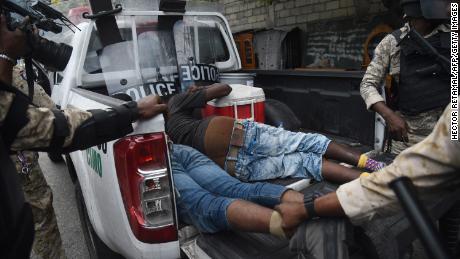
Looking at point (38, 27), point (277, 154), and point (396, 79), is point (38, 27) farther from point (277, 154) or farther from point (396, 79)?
point (396, 79)

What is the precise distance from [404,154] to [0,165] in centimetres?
125

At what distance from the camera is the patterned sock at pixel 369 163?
7.64 feet

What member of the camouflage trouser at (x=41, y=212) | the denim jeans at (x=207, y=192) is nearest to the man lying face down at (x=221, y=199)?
the denim jeans at (x=207, y=192)

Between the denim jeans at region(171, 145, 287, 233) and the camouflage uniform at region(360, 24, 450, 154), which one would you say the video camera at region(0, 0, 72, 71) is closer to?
the denim jeans at region(171, 145, 287, 233)

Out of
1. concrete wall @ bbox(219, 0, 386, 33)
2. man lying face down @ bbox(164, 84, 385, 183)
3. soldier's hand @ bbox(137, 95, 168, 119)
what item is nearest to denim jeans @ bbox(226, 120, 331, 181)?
man lying face down @ bbox(164, 84, 385, 183)

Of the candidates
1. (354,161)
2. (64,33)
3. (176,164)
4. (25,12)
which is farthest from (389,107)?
(64,33)

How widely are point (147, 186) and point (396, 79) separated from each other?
1.87 metres

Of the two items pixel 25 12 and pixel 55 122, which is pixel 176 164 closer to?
pixel 55 122

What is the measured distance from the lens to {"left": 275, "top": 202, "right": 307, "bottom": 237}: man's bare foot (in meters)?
1.42

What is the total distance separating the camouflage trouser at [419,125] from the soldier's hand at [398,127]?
0.12m

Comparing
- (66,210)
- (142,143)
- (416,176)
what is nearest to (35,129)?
(142,143)

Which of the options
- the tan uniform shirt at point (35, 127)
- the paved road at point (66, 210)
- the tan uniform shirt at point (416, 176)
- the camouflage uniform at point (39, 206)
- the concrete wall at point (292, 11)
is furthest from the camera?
the concrete wall at point (292, 11)

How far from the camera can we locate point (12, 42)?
1635mm

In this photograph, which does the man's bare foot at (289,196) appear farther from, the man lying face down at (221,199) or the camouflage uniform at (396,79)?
the camouflage uniform at (396,79)
